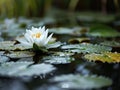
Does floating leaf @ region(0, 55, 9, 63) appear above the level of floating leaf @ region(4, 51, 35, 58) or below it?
below

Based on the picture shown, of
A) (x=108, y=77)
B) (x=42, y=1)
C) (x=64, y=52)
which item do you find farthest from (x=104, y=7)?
(x=108, y=77)

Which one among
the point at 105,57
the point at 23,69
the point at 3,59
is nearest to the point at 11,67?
the point at 23,69

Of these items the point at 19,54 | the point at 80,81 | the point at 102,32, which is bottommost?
the point at 80,81

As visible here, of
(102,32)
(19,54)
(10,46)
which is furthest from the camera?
(102,32)

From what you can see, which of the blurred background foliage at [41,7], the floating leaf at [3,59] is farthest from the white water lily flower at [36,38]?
the blurred background foliage at [41,7]

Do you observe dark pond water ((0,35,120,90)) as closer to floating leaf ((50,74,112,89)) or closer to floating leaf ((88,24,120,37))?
floating leaf ((50,74,112,89))

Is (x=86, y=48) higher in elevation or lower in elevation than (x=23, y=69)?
higher

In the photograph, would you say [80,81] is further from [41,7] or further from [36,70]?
[41,7]

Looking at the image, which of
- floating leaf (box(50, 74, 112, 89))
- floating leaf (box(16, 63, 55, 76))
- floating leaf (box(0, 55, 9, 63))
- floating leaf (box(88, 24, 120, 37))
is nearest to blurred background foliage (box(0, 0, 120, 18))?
floating leaf (box(88, 24, 120, 37))
